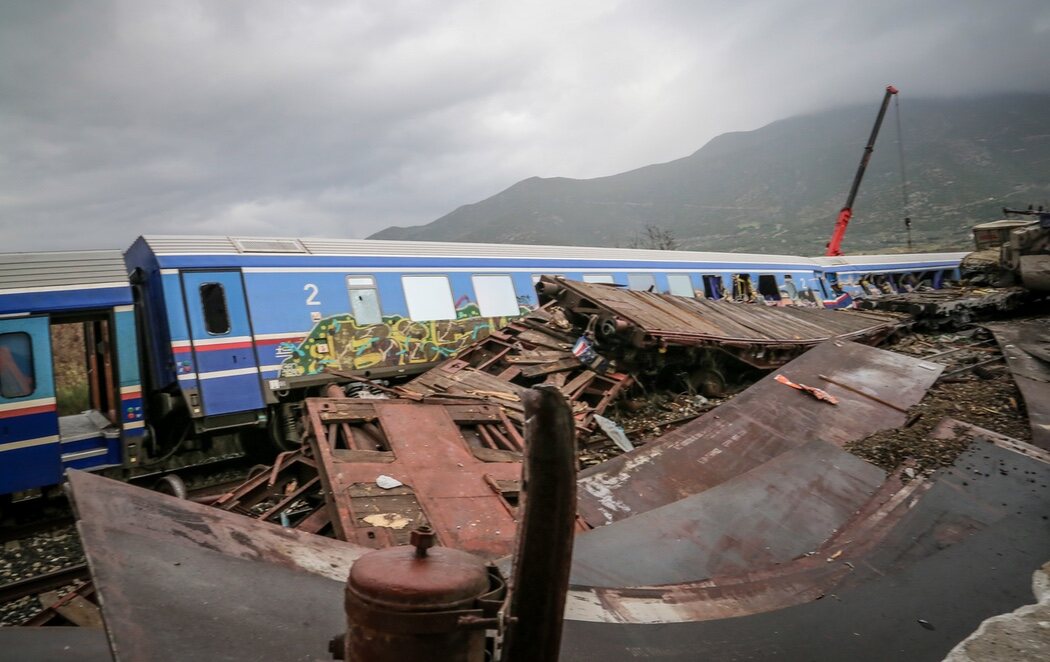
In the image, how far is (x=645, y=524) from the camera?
13.5 feet

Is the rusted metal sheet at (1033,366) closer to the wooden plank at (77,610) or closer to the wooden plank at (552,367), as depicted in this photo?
the wooden plank at (552,367)

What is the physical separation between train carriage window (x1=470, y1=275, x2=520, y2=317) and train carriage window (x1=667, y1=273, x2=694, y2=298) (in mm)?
4957

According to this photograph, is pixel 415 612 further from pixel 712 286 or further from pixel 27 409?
pixel 712 286

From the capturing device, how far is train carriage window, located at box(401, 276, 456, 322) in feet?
35.0

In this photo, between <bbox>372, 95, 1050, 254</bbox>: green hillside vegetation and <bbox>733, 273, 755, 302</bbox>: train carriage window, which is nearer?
<bbox>733, 273, 755, 302</bbox>: train carriage window

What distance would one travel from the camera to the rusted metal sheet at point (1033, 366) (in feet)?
16.4

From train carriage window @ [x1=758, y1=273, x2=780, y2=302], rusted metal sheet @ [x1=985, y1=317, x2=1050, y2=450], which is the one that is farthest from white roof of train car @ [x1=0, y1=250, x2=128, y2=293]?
train carriage window @ [x1=758, y1=273, x2=780, y2=302]

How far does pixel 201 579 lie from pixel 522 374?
5.87 metres

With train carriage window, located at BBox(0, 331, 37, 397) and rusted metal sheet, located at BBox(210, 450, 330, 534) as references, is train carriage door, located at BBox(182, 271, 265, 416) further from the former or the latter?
rusted metal sheet, located at BBox(210, 450, 330, 534)

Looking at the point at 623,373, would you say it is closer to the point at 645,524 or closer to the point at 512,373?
the point at 512,373

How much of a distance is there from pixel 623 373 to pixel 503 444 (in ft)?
10.5

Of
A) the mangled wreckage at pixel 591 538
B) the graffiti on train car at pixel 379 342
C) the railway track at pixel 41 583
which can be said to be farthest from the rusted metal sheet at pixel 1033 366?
the railway track at pixel 41 583

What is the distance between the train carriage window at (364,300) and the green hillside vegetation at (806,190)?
172ft

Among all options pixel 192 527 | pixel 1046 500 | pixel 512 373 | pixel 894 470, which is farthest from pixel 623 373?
pixel 192 527
